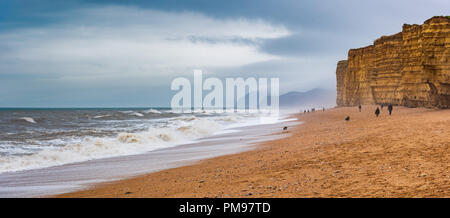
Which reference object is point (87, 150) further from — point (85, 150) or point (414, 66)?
point (414, 66)

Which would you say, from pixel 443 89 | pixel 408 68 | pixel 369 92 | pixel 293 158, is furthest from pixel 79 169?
pixel 369 92

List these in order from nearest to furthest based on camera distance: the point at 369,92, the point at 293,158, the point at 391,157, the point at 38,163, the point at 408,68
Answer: the point at 391,157 → the point at 293,158 → the point at 38,163 → the point at 408,68 → the point at 369,92

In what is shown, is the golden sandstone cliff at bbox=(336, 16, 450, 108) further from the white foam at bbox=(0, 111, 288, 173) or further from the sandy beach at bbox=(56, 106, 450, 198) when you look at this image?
the white foam at bbox=(0, 111, 288, 173)

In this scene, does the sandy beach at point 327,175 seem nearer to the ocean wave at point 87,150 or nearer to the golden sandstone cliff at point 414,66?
the ocean wave at point 87,150

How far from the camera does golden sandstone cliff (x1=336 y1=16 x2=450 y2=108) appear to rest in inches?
1080

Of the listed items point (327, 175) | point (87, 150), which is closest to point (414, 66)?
point (87, 150)

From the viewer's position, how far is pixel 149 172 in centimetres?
1190

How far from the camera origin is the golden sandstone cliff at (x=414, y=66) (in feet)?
90.0

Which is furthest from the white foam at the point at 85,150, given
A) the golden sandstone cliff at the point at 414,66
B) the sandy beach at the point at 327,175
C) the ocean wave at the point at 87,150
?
the golden sandstone cliff at the point at 414,66

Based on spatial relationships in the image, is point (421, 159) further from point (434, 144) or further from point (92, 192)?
point (92, 192)

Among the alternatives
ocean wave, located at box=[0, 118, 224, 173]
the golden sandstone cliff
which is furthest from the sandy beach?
the golden sandstone cliff

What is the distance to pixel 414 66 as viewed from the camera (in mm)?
33719

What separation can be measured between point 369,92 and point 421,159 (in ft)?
186
